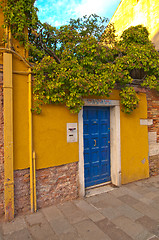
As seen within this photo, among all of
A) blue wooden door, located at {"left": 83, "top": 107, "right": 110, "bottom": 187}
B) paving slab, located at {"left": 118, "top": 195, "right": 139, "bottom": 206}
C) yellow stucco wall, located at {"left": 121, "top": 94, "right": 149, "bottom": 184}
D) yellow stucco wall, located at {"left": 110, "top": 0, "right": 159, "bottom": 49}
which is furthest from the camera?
yellow stucco wall, located at {"left": 110, "top": 0, "right": 159, "bottom": 49}

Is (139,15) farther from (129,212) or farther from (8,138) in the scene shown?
(129,212)

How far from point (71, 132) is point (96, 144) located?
3.24 feet

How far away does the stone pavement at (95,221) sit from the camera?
280 cm

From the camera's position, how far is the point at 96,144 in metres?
4.62

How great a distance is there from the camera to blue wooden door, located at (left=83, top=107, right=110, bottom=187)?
4.48 meters

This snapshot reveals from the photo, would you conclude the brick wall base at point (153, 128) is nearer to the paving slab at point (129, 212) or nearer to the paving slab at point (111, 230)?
the paving slab at point (129, 212)

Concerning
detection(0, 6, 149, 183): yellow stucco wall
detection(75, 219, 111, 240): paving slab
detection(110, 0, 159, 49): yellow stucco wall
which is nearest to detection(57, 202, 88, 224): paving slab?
detection(75, 219, 111, 240): paving slab

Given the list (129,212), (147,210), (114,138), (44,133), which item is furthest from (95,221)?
(114,138)

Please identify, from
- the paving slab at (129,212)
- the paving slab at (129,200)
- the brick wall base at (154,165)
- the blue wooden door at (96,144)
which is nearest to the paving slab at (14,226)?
the blue wooden door at (96,144)

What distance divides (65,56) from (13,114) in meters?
1.73

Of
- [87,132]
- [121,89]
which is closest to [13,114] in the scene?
[87,132]

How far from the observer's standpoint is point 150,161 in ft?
18.0

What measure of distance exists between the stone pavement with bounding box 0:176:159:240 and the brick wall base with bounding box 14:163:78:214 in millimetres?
163

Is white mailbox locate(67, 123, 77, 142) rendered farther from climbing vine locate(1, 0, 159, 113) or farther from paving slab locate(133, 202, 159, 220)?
paving slab locate(133, 202, 159, 220)
